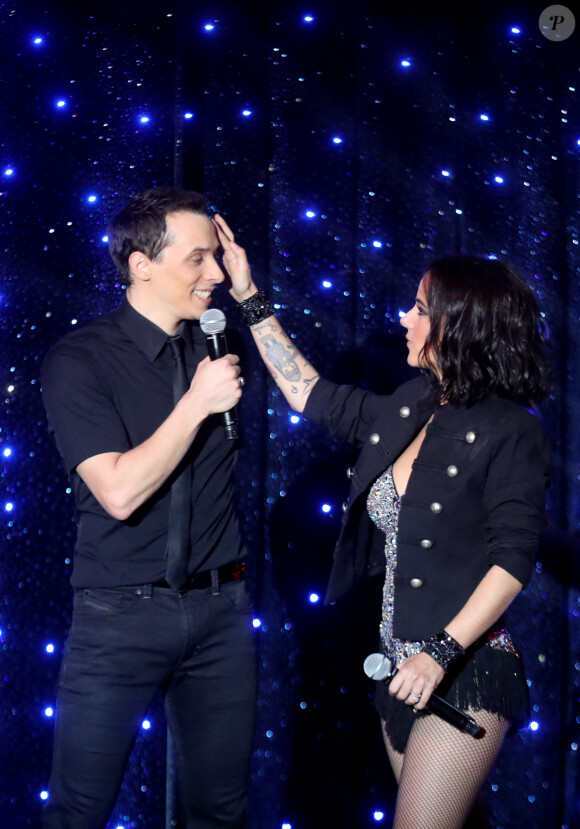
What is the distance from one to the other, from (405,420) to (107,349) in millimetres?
655

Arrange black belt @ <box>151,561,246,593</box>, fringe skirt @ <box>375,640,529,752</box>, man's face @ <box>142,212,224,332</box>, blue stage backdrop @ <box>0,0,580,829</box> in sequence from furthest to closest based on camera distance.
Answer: blue stage backdrop @ <box>0,0,580,829</box> → man's face @ <box>142,212,224,332</box> → black belt @ <box>151,561,246,593</box> → fringe skirt @ <box>375,640,529,752</box>

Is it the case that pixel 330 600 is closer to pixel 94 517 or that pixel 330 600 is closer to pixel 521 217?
pixel 94 517

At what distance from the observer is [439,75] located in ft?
8.87

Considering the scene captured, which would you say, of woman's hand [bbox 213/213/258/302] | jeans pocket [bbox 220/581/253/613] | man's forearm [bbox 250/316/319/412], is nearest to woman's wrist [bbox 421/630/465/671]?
jeans pocket [bbox 220/581/253/613]

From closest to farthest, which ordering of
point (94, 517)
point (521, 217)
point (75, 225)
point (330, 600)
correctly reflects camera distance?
point (94, 517) → point (330, 600) → point (75, 225) → point (521, 217)

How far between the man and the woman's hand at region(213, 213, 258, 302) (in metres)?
0.12

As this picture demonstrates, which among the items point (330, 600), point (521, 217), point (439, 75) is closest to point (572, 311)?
point (521, 217)

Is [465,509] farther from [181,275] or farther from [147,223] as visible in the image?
[147,223]

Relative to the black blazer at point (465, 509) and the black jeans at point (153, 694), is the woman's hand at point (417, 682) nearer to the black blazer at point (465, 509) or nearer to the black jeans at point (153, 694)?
the black blazer at point (465, 509)

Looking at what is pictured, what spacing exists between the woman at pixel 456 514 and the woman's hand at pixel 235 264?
456mm

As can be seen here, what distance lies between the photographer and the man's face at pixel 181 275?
1850 millimetres

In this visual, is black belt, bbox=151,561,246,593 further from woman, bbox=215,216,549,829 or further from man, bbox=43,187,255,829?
woman, bbox=215,216,549,829

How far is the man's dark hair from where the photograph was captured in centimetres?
187

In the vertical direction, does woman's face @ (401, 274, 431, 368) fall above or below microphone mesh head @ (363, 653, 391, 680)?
above
